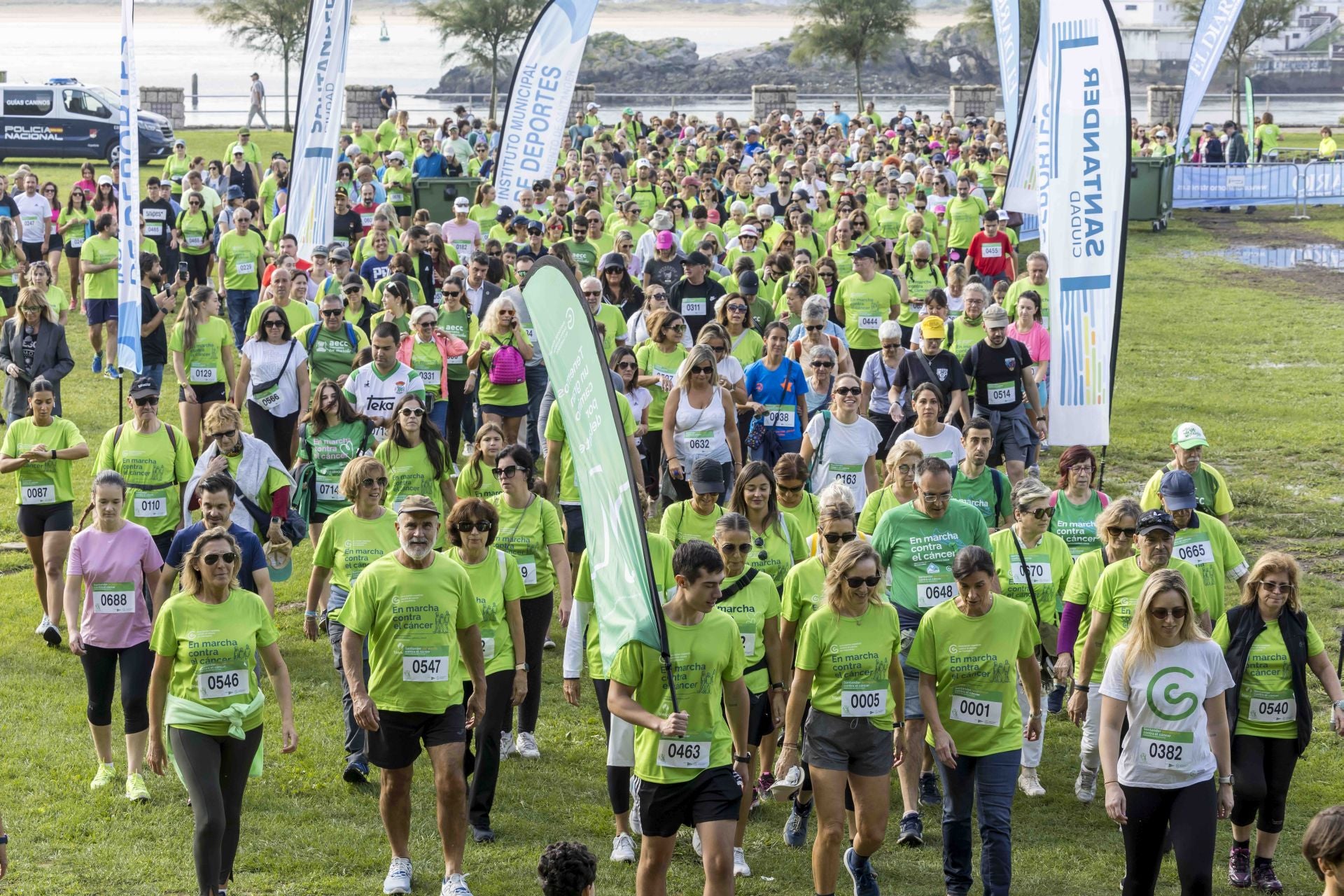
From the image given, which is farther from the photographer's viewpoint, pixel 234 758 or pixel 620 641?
pixel 234 758

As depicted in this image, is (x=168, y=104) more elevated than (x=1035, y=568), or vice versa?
(x=168, y=104)

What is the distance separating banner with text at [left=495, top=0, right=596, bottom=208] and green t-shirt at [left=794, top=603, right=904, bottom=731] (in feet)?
40.8

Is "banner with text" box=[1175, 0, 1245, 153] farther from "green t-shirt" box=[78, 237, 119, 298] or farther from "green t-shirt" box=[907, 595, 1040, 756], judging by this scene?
"green t-shirt" box=[907, 595, 1040, 756]

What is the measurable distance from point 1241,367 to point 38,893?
1676 centimetres

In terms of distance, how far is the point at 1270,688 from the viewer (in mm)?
7762

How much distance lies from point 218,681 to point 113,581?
164 centimetres

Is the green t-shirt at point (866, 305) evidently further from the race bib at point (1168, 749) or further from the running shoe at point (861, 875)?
the race bib at point (1168, 749)

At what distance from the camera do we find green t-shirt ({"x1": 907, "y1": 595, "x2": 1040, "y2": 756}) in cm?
732

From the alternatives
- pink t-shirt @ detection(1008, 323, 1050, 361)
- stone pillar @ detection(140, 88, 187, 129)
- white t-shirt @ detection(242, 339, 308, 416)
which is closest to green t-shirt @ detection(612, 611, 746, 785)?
white t-shirt @ detection(242, 339, 308, 416)

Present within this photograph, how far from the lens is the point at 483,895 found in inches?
305

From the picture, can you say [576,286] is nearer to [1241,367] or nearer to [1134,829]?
[1134,829]

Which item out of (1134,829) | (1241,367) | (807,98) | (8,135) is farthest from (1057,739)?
(807,98)

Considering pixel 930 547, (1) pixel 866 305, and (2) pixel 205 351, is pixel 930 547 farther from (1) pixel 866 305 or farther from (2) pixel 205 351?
(2) pixel 205 351

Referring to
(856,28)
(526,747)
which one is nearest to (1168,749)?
(526,747)
